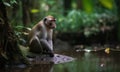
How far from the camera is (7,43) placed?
6605 mm

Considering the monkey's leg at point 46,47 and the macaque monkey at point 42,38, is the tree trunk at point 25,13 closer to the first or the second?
the macaque monkey at point 42,38

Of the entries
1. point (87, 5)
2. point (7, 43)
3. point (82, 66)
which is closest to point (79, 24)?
point (82, 66)

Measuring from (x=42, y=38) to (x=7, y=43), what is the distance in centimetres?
183

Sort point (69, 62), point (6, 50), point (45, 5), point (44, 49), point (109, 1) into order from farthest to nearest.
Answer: point (45, 5) < point (44, 49) < point (69, 62) < point (6, 50) < point (109, 1)

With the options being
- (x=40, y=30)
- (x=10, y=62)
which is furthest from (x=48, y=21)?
(x=10, y=62)

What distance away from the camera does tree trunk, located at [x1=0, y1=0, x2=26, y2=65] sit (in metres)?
6.50

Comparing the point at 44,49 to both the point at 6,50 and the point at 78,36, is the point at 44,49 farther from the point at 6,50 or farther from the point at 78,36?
the point at 78,36

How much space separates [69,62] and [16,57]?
1358mm

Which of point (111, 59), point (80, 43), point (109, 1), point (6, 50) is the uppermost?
point (109, 1)

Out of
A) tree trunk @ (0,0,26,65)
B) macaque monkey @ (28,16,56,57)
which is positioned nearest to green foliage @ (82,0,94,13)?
tree trunk @ (0,0,26,65)

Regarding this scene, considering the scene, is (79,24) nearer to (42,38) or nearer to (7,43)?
(42,38)

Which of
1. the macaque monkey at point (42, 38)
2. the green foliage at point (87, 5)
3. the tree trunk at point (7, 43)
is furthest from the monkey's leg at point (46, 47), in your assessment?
the green foliage at point (87, 5)

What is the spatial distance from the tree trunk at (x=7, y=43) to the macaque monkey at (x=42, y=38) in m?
1.18

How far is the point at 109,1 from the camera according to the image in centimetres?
120
